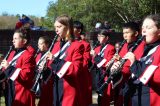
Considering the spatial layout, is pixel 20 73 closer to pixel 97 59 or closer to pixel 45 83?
pixel 45 83

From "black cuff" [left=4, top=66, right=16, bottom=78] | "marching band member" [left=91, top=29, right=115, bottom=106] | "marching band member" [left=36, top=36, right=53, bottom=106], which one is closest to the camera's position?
"marching band member" [left=36, top=36, right=53, bottom=106]

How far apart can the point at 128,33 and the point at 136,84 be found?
2033 millimetres

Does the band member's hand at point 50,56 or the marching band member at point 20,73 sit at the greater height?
the band member's hand at point 50,56

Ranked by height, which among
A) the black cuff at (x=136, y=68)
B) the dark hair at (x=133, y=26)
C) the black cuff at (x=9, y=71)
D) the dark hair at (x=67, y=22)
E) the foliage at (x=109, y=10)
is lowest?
the foliage at (x=109, y=10)

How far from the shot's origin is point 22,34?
7.39 metres

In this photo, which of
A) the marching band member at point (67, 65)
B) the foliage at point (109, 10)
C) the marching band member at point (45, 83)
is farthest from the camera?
the foliage at point (109, 10)

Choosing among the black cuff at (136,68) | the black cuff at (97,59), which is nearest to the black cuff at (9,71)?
the black cuff at (136,68)

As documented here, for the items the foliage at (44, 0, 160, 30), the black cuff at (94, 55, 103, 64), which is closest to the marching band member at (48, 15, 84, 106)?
the black cuff at (94, 55, 103, 64)

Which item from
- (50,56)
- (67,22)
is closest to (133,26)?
(67,22)

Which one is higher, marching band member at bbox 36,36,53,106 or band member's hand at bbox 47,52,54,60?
Result: band member's hand at bbox 47,52,54,60

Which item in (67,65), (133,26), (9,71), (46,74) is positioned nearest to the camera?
(67,65)

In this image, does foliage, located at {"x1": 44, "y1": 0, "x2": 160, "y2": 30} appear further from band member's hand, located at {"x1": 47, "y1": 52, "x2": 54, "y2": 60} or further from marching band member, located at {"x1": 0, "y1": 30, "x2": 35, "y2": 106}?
band member's hand, located at {"x1": 47, "y1": 52, "x2": 54, "y2": 60}

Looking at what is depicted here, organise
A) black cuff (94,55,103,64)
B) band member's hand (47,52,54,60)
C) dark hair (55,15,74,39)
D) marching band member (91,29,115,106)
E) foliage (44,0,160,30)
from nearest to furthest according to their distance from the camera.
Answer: band member's hand (47,52,54,60)
dark hair (55,15,74,39)
marching band member (91,29,115,106)
black cuff (94,55,103,64)
foliage (44,0,160,30)

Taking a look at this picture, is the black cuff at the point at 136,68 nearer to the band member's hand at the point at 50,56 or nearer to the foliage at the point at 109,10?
the band member's hand at the point at 50,56
